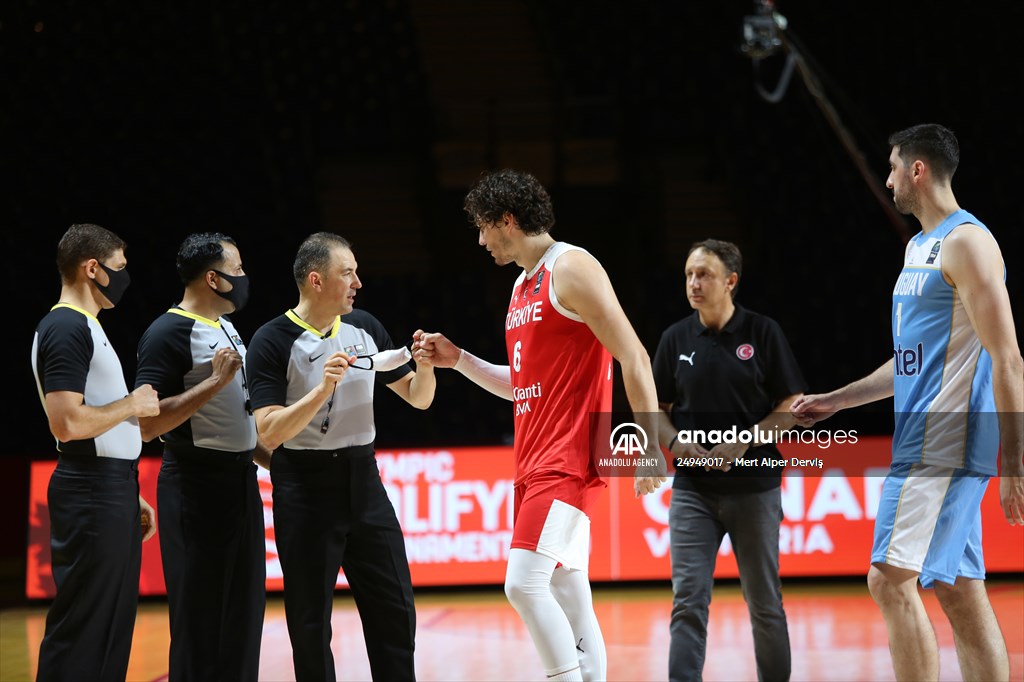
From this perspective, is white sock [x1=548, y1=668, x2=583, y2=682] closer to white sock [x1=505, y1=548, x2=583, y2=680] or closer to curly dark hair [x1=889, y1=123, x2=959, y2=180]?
white sock [x1=505, y1=548, x2=583, y2=680]

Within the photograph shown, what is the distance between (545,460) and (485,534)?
4.60 m

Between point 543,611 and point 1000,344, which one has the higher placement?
point 1000,344

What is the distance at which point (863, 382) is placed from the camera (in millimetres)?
3783

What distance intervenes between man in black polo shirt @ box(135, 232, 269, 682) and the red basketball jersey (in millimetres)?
1230

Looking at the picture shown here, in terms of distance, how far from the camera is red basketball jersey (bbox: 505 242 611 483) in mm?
3311

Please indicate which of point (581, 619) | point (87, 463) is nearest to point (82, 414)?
point (87, 463)

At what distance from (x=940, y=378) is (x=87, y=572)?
308 cm

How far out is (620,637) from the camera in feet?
20.1

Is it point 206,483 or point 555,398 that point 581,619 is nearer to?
point 555,398

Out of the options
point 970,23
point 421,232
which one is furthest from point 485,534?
point 970,23

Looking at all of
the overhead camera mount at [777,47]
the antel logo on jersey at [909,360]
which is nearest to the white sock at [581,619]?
the antel logo on jersey at [909,360]

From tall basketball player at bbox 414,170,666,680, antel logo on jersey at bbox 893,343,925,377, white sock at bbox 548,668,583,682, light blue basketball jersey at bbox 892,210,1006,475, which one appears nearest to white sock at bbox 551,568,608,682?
tall basketball player at bbox 414,170,666,680

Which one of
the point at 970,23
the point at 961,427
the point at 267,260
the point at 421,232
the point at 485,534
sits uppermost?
the point at 970,23

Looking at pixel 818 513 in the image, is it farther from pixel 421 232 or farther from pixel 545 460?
pixel 421 232
